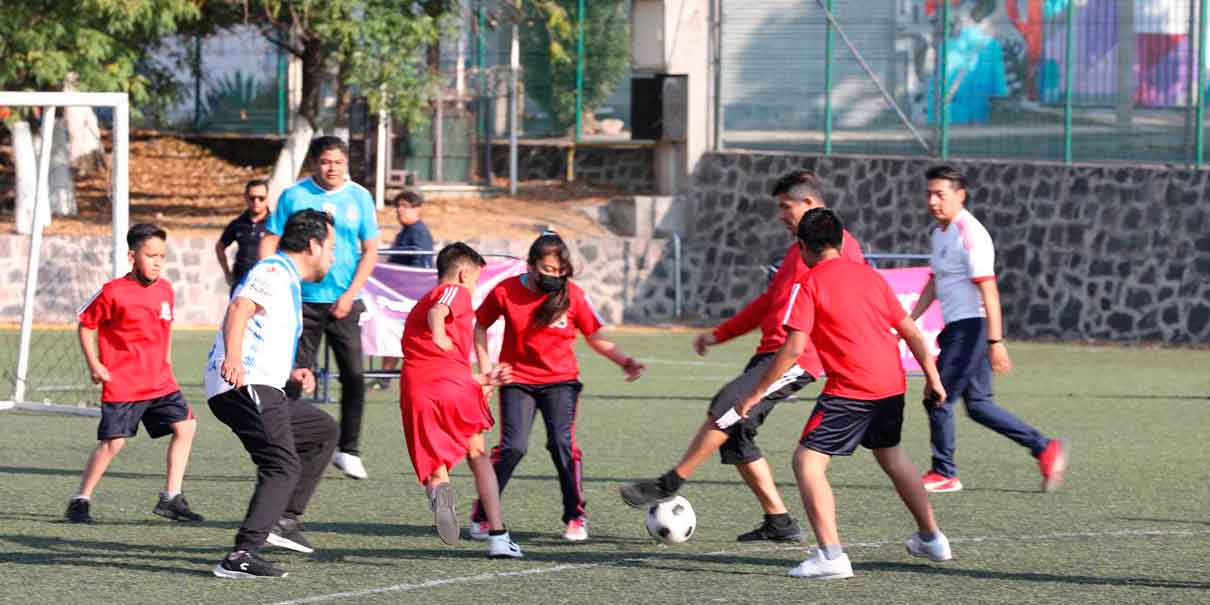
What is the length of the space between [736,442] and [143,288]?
3.23 meters

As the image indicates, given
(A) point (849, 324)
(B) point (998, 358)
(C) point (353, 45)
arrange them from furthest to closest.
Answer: (C) point (353, 45), (B) point (998, 358), (A) point (849, 324)

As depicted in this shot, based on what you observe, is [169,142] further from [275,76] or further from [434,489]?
[434,489]

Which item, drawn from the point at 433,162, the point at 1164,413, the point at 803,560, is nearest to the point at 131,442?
the point at 803,560

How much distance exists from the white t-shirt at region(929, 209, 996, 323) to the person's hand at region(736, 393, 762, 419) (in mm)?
2484

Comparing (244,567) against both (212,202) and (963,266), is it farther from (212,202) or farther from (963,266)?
(212,202)

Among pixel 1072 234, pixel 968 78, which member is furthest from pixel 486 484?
pixel 968 78

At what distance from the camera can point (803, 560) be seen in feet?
28.8

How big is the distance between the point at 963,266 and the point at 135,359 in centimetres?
451

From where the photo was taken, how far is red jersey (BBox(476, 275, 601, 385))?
9281 mm

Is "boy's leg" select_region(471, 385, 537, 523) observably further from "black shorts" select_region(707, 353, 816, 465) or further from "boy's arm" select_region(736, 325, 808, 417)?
"boy's arm" select_region(736, 325, 808, 417)

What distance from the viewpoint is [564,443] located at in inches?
365

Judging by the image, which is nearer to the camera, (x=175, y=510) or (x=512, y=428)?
(x=512, y=428)

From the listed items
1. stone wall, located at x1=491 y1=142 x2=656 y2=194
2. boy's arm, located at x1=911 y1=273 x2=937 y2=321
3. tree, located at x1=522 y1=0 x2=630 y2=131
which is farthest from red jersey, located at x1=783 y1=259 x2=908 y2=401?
tree, located at x1=522 y1=0 x2=630 y2=131

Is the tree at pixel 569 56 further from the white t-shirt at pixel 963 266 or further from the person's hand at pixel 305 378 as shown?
the person's hand at pixel 305 378
